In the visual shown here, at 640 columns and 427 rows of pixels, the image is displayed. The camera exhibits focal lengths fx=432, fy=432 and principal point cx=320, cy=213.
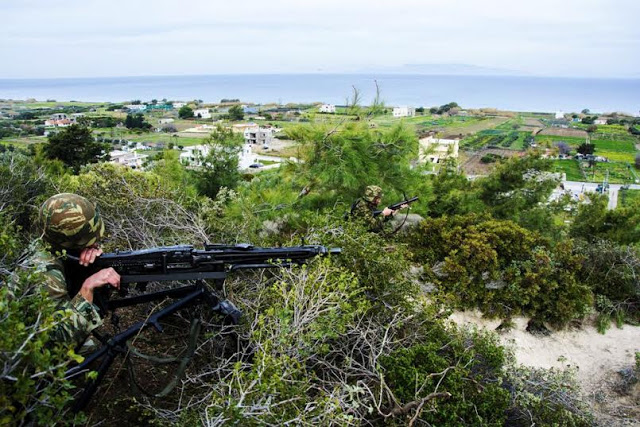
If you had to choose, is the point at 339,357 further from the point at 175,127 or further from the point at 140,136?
the point at 175,127

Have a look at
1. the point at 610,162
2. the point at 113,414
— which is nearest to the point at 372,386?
the point at 113,414

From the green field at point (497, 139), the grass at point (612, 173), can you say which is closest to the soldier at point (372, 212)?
the grass at point (612, 173)

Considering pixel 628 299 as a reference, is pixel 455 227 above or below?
above

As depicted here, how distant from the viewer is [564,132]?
184ft

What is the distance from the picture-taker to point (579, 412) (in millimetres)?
4625

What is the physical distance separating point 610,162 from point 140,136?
4783 cm

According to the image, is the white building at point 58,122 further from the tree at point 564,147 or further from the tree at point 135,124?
the tree at point 564,147

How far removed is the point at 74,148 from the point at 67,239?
59.9ft

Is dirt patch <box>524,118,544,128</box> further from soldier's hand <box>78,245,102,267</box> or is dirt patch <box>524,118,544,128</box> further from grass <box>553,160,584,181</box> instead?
soldier's hand <box>78,245,102,267</box>

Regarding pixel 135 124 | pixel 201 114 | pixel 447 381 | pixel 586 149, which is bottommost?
pixel 447 381

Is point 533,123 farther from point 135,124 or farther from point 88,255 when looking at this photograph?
point 88,255

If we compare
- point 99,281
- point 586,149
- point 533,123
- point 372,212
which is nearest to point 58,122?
point 372,212

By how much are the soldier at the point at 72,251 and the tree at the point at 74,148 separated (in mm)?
16916

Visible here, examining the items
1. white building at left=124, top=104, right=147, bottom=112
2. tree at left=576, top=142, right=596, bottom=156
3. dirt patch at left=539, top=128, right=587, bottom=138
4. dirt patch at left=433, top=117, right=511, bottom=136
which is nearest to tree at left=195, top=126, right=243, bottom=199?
dirt patch at left=433, top=117, right=511, bottom=136
